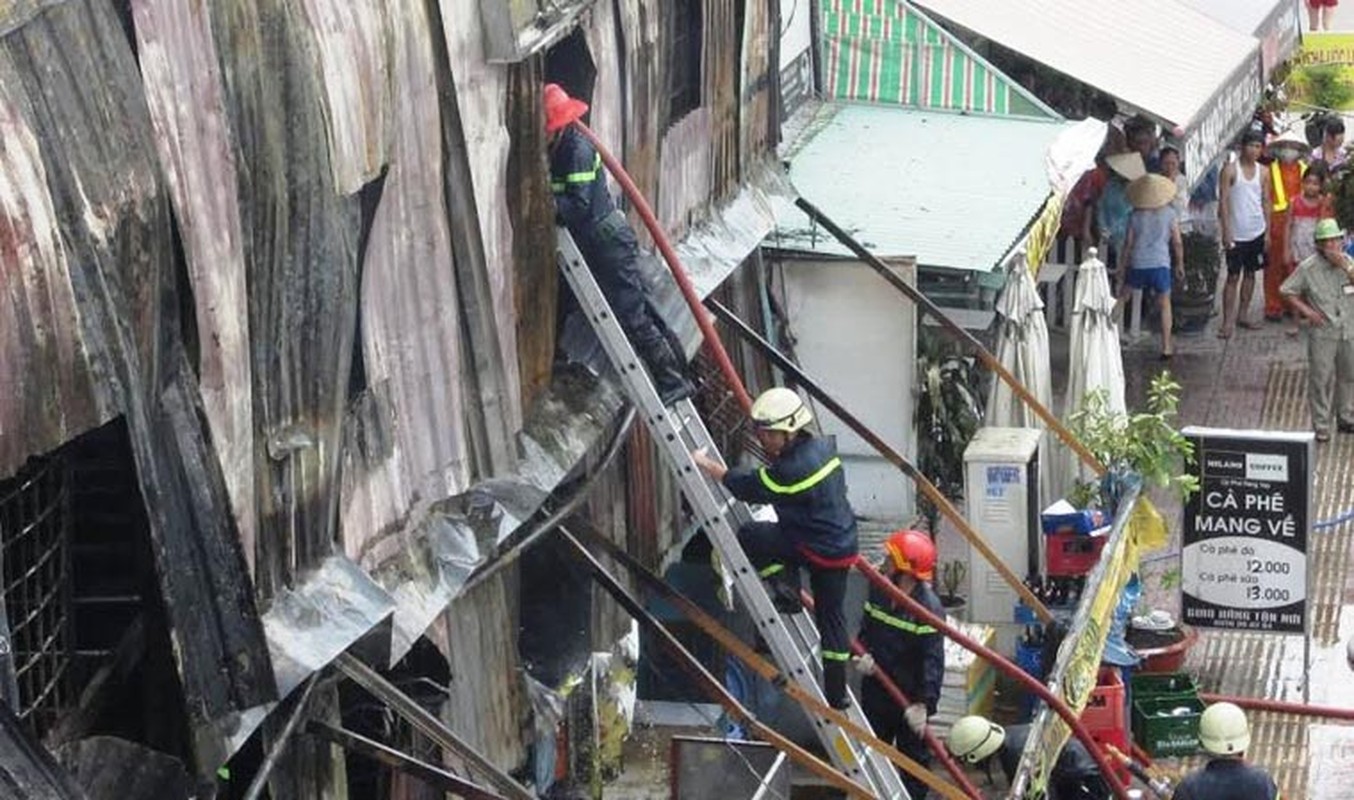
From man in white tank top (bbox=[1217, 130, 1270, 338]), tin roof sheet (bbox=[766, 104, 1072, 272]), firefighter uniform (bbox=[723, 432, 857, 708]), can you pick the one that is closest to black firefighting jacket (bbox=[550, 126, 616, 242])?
firefighter uniform (bbox=[723, 432, 857, 708])

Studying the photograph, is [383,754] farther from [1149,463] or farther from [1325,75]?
[1325,75]

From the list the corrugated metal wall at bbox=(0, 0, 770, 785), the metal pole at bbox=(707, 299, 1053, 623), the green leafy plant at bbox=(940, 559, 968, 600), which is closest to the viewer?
the corrugated metal wall at bbox=(0, 0, 770, 785)

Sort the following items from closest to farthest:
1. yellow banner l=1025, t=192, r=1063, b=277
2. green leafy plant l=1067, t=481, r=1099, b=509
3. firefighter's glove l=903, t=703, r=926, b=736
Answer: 1. firefighter's glove l=903, t=703, r=926, b=736
2. green leafy plant l=1067, t=481, r=1099, b=509
3. yellow banner l=1025, t=192, r=1063, b=277

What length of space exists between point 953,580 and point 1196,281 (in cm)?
633

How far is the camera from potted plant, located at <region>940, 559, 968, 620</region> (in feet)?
53.5

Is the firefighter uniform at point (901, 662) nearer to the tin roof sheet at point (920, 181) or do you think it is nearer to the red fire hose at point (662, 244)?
the red fire hose at point (662, 244)

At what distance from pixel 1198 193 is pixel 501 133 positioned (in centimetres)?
1145

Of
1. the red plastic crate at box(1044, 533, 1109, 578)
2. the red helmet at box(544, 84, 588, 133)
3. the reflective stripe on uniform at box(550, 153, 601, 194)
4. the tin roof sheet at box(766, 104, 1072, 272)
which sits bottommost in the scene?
the red plastic crate at box(1044, 533, 1109, 578)

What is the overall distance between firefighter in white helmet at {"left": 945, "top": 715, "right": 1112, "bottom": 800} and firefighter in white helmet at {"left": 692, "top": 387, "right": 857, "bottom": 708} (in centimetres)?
142

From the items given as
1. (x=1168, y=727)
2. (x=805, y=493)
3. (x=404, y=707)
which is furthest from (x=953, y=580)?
(x=404, y=707)

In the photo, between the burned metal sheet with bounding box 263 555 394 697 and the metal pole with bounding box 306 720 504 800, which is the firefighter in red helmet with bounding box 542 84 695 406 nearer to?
the burned metal sheet with bounding box 263 555 394 697

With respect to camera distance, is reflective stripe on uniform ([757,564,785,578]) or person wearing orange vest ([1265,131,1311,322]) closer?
reflective stripe on uniform ([757,564,785,578])

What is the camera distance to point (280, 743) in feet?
29.1

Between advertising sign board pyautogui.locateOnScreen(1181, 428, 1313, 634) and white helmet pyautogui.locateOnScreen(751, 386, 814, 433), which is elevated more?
white helmet pyautogui.locateOnScreen(751, 386, 814, 433)
